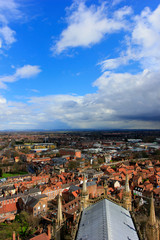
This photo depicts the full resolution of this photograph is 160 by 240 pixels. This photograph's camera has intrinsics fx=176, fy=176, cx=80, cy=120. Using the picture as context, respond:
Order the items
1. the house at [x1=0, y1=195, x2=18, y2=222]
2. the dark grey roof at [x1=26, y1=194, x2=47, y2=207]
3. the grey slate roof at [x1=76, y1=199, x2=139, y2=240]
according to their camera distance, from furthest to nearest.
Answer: the dark grey roof at [x1=26, y1=194, x2=47, y2=207], the house at [x1=0, y1=195, x2=18, y2=222], the grey slate roof at [x1=76, y1=199, x2=139, y2=240]

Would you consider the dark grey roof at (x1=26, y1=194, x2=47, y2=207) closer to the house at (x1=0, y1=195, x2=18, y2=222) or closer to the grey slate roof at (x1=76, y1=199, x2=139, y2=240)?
the house at (x1=0, y1=195, x2=18, y2=222)

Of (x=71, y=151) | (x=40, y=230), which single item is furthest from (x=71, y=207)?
(x=71, y=151)

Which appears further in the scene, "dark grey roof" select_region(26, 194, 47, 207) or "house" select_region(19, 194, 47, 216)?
"dark grey roof" select_region(26, 194, 47, 207)

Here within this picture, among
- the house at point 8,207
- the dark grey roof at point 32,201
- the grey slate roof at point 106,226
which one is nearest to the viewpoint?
the grey slate roof at point 106,226

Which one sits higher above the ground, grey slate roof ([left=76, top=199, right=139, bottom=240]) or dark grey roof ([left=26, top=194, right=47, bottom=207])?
grey slate roof ([left=76, top=199, right=139, bottom=240])

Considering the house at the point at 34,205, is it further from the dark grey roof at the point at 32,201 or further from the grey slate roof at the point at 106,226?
→ the grey slate roof at the point at 106,226

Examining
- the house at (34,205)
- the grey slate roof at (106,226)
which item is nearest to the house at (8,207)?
the house at (34,205)

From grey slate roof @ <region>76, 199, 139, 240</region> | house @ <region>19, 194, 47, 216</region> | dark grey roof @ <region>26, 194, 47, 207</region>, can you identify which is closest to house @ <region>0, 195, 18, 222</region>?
house @ <region>19, 194, 47, 216</region>

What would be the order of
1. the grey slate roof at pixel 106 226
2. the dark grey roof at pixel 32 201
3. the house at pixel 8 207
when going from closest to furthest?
1. the grey slate roof at pixel 106 226
2. the house at pixel 8 207
3. the dark grey roof at pixel 32 201
